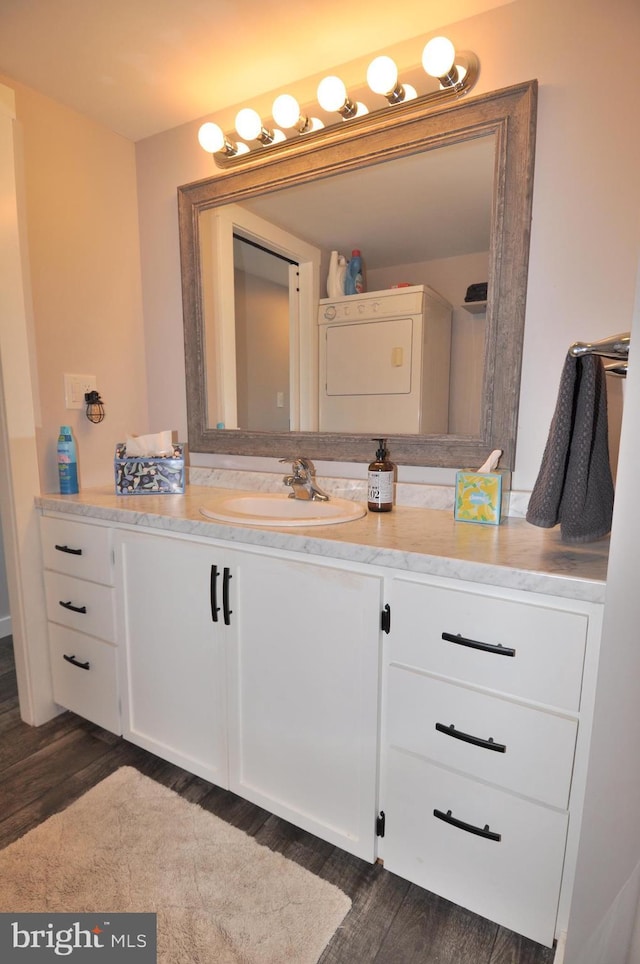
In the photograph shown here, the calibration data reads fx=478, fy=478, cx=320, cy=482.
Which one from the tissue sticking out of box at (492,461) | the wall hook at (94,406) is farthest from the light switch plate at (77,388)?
the tissue sticking out of box at (492,461)

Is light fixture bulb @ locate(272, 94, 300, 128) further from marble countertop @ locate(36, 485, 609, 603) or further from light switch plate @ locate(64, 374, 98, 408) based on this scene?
marble countertop @ locate(36, 485, 609, 603)

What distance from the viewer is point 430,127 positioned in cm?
132

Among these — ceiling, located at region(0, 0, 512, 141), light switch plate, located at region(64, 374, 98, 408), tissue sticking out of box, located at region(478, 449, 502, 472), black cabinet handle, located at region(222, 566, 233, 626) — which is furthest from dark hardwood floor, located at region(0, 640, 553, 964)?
ceiling, located at region(0, 0, 512, 141)

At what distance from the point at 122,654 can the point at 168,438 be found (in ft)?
2.39

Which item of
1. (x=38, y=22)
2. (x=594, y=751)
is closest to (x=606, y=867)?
(x=594, y=751)

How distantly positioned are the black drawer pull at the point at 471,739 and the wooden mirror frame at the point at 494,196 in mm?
703

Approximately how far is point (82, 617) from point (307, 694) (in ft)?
2.84

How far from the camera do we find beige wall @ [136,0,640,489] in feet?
3.67

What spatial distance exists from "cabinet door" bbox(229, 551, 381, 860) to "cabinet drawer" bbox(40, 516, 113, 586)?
1.63ft

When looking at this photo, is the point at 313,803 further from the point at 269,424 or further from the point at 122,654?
the point at 269,424

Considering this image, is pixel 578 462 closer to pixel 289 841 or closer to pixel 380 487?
pixel 380 487

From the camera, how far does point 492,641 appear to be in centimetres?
91

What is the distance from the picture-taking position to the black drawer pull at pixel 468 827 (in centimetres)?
96

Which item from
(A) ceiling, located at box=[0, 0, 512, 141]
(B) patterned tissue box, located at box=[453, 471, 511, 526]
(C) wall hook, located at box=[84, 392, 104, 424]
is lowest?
(B) patterned tissue box, located at box=[453, 471, 511, 526]
